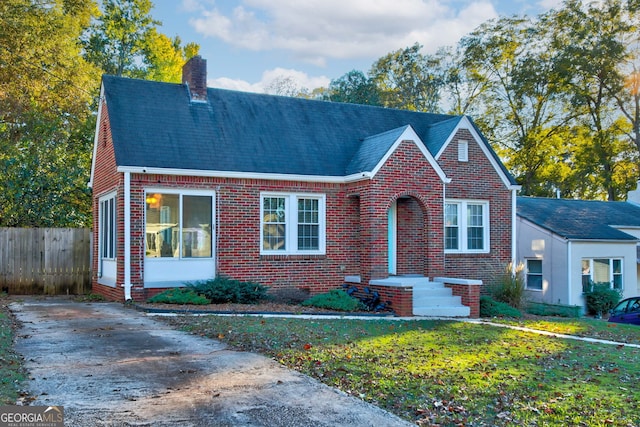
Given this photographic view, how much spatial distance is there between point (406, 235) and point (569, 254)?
8777 mm

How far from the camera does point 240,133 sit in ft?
59.1

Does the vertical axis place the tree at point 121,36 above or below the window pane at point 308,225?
above

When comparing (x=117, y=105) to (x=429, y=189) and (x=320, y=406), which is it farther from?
(x=320, y=406)

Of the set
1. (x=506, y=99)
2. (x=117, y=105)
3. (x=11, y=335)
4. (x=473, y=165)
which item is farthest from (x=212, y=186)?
(x=506, y=99)

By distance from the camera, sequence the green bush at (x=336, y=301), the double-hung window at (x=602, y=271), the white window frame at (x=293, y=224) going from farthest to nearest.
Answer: the double-hung window at (x=602, y=271) < the white window frame at (x=293, y=224) < the green bush at (x=336, y=301)

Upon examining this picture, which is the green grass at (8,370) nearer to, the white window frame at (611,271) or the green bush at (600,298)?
the green bush at (600,298)

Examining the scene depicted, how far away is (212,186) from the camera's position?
16.4 m

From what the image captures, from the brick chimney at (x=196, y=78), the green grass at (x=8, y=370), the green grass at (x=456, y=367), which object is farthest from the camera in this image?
the brick chimney at (x=196, y=78)

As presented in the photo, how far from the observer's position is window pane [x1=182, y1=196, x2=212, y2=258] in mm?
16234

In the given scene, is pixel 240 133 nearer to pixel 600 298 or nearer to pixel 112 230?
pixel 112 230

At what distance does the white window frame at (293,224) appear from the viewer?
17125 mm

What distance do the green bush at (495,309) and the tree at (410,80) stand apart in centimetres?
2891

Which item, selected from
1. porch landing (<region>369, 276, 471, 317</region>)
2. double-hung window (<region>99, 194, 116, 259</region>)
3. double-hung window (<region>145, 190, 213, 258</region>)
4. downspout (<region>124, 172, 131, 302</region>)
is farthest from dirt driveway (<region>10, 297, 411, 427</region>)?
porch landing (<region>369, 276, 471, 317</region>)

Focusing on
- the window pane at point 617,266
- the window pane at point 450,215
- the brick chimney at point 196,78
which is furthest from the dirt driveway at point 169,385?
the window pane at point 617,266
